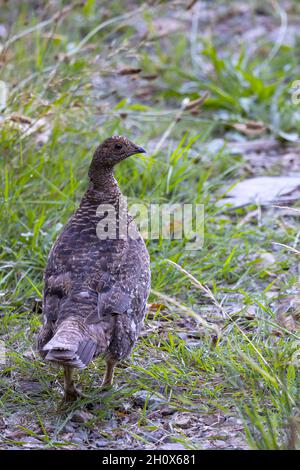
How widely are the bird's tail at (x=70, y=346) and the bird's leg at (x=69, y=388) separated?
0.86ft

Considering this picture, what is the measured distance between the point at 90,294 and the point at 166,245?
69.0 inches

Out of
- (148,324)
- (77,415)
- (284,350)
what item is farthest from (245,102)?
(77,415)

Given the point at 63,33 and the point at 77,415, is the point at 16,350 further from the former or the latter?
the point at 63,33

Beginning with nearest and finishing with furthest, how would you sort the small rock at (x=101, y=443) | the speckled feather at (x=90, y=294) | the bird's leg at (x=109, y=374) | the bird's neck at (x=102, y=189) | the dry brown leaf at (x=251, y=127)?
the speckled feather at (x=90, y=294) → the small rock at (x=101, y=443) → the bird's leg at (x=109, y=374) → the bird's neck at (x=102, y=189) → the dry brown leaf at (x=251, y=127)

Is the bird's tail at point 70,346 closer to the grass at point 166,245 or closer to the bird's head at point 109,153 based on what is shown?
the grass at point 166,245

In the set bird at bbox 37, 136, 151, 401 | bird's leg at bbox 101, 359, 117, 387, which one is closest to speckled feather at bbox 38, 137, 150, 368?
bird at bbox 37, 136, 151, 401

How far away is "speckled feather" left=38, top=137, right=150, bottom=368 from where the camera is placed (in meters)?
3.76

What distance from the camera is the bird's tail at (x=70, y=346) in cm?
359

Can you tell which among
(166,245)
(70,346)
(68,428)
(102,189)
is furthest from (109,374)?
(166,245)

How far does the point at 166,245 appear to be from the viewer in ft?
18.8

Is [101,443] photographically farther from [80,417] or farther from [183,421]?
[183,421]

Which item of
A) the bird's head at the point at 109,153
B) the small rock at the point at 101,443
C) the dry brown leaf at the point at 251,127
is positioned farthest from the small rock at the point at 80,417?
the dry brown leaf at the point at 251,127
